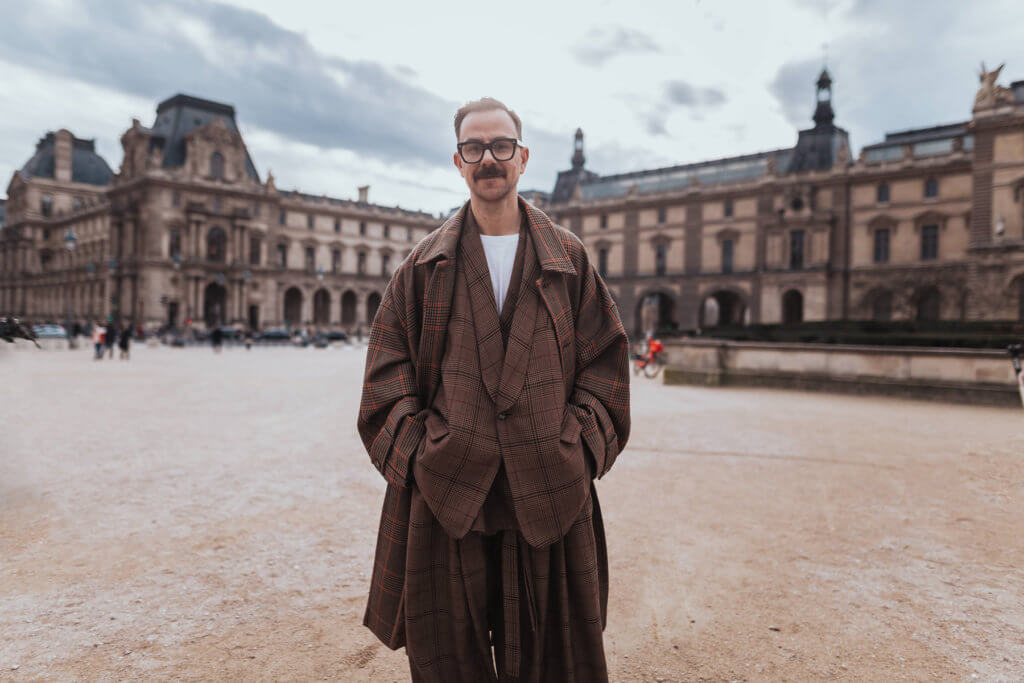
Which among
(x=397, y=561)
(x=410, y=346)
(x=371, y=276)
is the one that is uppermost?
(x=371, y=276)

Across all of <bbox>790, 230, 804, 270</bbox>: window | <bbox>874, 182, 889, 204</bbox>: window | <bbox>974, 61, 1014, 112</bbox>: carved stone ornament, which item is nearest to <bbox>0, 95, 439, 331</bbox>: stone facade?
<bbox>790, 230, 804, 270</bbox>: window

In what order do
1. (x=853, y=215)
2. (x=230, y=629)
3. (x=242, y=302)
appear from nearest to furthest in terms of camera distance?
(x=230, y=629), (x=853, y=215), (x=242, y=302)

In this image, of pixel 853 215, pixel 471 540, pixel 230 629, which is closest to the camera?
pixel 471 540

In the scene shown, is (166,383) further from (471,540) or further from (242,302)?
(242,302)

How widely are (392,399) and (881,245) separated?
52.5m

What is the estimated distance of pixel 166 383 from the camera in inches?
602

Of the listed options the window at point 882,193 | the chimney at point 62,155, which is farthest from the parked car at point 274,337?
the chimney at point 62,155

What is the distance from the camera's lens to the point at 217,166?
59469 mm

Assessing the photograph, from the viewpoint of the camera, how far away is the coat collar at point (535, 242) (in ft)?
7.14

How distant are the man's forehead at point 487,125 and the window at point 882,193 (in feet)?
172

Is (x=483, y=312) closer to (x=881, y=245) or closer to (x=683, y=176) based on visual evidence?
(x=881, y=245)

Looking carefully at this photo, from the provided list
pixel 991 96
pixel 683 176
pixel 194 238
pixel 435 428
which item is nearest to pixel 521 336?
pixel 435 428

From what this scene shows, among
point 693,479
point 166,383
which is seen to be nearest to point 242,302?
point 166,383

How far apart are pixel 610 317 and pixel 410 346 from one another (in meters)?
0.77
